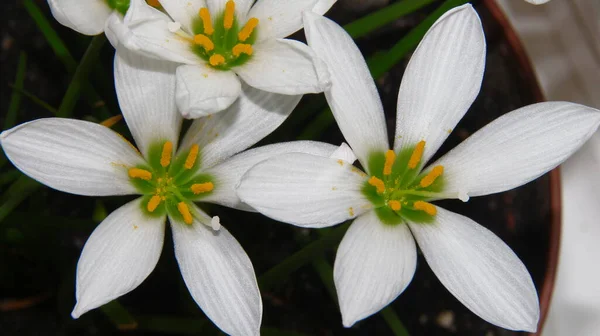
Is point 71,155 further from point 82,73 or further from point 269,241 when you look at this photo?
point 269,241

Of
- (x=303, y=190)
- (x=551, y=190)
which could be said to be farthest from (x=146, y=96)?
(x=551, y=190)

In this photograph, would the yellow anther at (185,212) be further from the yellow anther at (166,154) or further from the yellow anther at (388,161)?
the yellow anther at (388,161)

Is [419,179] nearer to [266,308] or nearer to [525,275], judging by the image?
[525,275]

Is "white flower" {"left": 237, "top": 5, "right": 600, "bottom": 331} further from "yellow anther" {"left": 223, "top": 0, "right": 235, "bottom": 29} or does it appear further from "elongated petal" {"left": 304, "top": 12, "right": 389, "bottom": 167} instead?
"yellow anther" {"left": 223, "top": 0, "right": 235, "bottom": 29}

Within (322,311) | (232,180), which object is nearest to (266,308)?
(322,311)

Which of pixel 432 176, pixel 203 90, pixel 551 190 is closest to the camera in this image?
pixel 203 90

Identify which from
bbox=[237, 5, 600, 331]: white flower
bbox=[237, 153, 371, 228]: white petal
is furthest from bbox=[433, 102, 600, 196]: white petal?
bbox=[237, 153, 371, 228]: white petal

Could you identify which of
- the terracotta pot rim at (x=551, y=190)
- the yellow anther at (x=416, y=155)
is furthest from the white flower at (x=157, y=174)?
the terracotta pot rim at (x=551, y=190)
